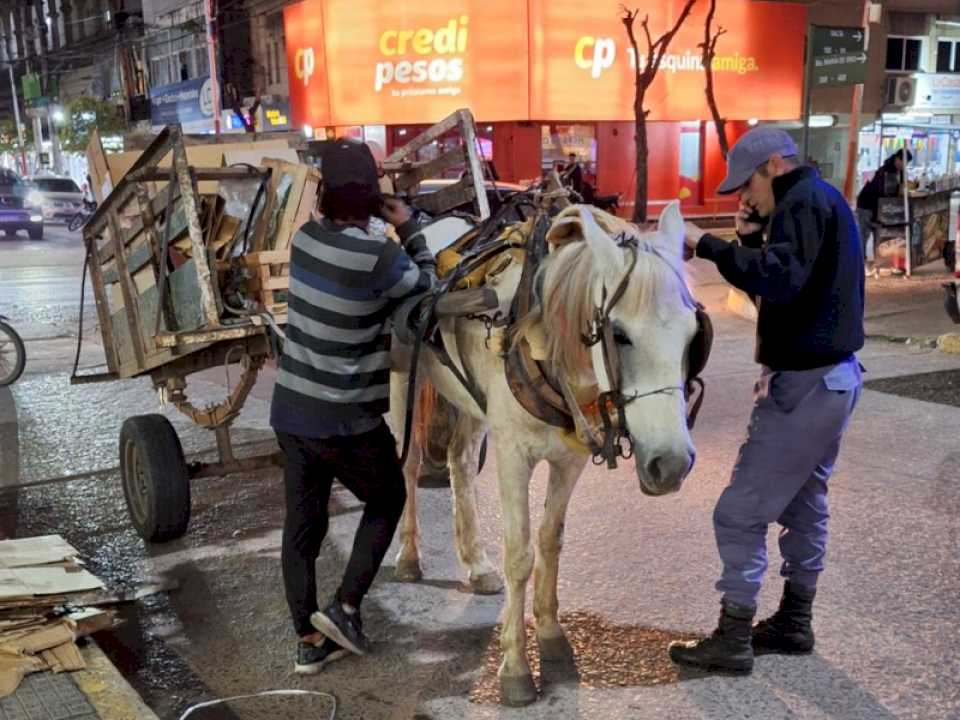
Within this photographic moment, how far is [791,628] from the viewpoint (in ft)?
12.3

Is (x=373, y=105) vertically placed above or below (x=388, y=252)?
above

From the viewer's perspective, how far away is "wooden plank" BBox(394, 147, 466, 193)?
5.25 meters

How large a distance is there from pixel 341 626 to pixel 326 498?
1.69ft

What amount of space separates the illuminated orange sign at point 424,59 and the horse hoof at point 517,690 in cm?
1752

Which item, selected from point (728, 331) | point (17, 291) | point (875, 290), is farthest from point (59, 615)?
point (17, 291)

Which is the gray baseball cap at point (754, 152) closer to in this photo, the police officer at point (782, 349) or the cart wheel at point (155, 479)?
the police officer at point (782, 349)

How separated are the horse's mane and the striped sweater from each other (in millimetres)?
551

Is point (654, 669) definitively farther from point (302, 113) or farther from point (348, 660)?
point (302, 113)

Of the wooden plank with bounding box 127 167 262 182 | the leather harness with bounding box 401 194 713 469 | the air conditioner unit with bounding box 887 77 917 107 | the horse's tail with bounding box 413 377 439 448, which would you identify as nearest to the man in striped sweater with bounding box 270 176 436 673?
the leather harness with bounding box 401 194 713 469

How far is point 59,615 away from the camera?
12.1 ft

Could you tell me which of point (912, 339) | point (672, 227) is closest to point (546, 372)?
point (672, 227)

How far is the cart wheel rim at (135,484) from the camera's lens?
16.5ft

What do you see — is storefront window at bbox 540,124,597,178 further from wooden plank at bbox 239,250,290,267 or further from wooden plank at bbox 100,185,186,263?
wooden plank at bbox 239,250,290,267

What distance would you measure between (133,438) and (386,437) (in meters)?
2.13
